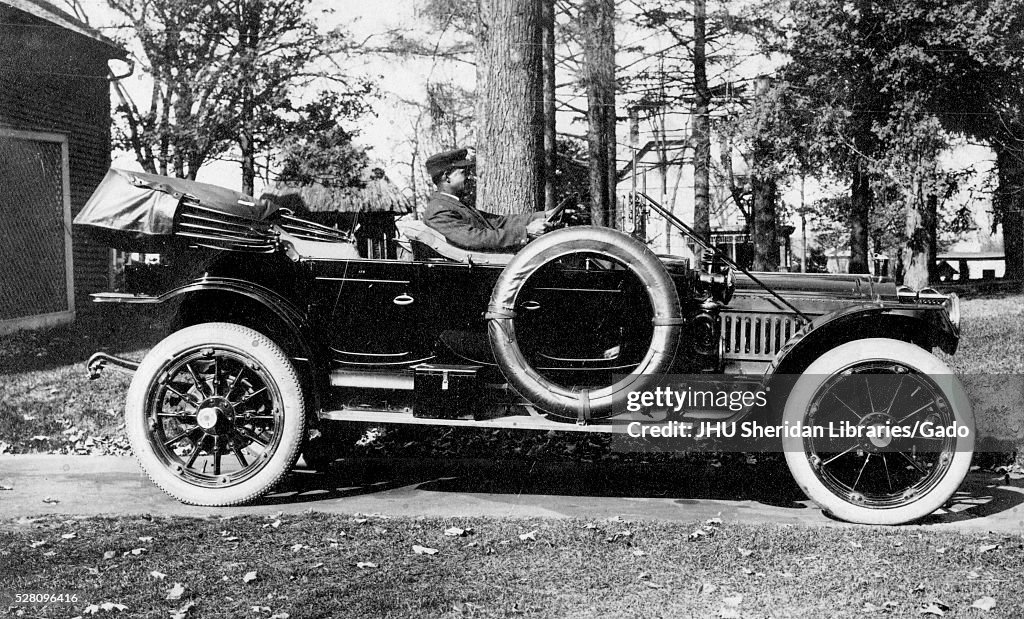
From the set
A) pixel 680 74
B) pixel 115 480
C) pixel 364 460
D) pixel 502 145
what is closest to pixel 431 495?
pixel 364 460

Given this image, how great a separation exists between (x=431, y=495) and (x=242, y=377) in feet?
4.37

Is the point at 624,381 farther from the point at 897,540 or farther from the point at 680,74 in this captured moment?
the point at 680,74

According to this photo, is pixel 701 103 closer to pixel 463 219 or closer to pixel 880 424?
pixel 463 219

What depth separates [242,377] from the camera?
17.6ft

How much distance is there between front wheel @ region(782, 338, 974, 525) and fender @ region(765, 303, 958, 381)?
0.14m

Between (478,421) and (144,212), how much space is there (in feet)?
7.38

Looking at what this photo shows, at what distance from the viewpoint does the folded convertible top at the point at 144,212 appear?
17.0 ft

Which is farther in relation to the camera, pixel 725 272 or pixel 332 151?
pixel 332 151

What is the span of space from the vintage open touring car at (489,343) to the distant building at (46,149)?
8.99 meters

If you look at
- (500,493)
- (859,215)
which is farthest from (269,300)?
(859,215)

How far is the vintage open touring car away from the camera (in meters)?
4.99

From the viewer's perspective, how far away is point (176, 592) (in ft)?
12.0

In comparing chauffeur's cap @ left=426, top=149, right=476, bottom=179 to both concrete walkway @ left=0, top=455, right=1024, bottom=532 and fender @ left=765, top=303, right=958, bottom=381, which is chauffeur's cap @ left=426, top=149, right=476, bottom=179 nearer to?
concrete walkway @ left=0, top=455, right=1024, bottom=532

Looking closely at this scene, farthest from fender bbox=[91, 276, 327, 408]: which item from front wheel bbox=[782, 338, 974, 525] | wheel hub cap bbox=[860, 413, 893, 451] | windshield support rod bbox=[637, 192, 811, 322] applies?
wheel hub cap bbox=[860, 413, 893, 451]
